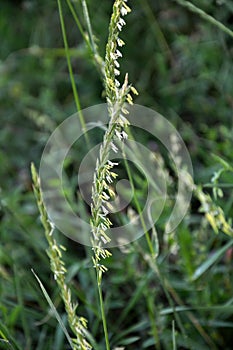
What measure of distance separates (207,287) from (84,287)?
297 mm

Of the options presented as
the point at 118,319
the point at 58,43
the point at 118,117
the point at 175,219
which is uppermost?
the point at 118,117

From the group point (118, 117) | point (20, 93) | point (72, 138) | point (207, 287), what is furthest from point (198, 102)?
point (118, 117)

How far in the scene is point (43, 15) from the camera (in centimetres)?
231

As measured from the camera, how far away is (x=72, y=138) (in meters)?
1.92

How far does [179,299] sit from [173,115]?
2.53ft

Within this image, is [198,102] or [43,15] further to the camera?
[43,15]

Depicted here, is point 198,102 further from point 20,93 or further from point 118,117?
point 118,117

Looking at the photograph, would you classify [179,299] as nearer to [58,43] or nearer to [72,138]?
[72,138]

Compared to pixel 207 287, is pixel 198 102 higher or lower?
higher

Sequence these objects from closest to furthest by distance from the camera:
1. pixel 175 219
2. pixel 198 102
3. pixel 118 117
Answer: pixel 118 117
pixel 175 219
pixel 198 102

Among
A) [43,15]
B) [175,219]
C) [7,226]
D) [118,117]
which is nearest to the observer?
[118,117]

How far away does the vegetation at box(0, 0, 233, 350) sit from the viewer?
999 mm

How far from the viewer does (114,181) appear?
5.42 feet

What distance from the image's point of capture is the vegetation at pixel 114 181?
3.28 feet
